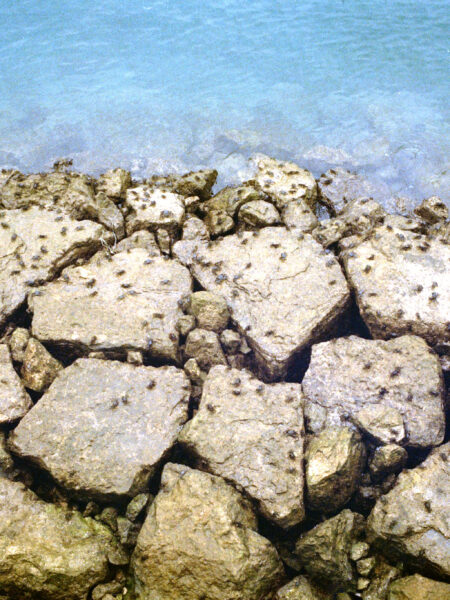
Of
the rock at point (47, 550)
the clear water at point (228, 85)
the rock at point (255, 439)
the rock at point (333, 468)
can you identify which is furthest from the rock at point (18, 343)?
the clear water at point (228, 85)

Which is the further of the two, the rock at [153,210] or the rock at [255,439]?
the rock at [153,210]

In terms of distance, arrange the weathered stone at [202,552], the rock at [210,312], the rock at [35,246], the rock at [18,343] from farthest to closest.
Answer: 1. the rock at [35,246]
2. the rock at [210,312]
3. the rock at [18,343]
4. the weathered stone at [202,552]

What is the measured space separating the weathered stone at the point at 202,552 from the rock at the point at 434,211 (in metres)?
5.17

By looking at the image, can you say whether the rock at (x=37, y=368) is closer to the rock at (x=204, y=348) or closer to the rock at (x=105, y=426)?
the rock at (x=105, y=426)

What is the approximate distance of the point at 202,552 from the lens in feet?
12.1

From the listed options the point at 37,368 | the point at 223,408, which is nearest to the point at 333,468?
the point at 223,408

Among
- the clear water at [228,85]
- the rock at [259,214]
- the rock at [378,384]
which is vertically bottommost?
the rock at [378,384]

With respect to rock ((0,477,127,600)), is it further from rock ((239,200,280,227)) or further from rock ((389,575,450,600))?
rock ((239,200,280,227))

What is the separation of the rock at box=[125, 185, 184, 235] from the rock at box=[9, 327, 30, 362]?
7.05 feet

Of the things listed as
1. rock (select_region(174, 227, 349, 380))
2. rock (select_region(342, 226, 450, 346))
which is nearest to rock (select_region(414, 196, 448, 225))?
rock (select_region(342, 226, 450, 346))

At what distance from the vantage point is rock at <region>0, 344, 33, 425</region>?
445 centimetres

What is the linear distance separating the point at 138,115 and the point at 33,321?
23.9ft

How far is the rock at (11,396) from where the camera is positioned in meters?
4.45

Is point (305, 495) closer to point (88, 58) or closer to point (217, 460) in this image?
point (217, 460)
